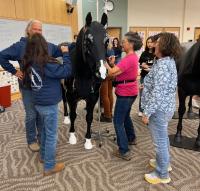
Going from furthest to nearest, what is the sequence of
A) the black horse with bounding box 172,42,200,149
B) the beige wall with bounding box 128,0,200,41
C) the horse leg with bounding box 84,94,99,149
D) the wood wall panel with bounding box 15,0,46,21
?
1. the beige wall with bounding box 128,0,200,41
2. the wood wall panel with bounding box 15,0,46,21
3. the horse leg with bounding box 84,94,99,149
4. the black horse with bounding box 172,42,200,149

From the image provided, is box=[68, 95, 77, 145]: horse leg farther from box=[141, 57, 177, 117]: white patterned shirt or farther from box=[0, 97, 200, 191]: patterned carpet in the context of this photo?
box=[141, 57, 177, 117]: white patterned shirt

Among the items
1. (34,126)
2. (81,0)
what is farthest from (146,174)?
(81,0)

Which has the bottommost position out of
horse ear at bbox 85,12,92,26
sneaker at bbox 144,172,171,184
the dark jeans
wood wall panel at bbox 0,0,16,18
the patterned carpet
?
the patterned carpet

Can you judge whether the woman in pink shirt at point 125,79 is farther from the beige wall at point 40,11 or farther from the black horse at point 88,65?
the beige wall at point 40,11

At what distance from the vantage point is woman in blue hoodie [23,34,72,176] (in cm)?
202

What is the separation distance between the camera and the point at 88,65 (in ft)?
8.88

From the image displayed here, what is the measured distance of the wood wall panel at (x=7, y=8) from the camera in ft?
16.4

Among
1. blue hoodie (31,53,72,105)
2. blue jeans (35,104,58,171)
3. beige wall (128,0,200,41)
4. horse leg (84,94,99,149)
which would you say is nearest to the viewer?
blue hoodie (31,53,72,105)

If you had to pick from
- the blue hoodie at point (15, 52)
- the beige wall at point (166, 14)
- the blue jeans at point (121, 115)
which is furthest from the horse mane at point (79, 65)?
the beige wall at point (166, 14)

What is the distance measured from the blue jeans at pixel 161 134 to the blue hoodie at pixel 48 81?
0.91 metres

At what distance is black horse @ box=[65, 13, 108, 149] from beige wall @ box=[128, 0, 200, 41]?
714 centimetres

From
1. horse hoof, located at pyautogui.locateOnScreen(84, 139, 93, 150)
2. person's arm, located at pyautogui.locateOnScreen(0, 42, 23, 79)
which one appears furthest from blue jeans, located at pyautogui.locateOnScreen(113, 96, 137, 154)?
person's arm, located at pyautogui.locateOnScreen(0, 42, 23, 79)

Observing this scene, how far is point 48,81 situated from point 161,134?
114 cm

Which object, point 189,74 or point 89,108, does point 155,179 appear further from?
point 189,74
